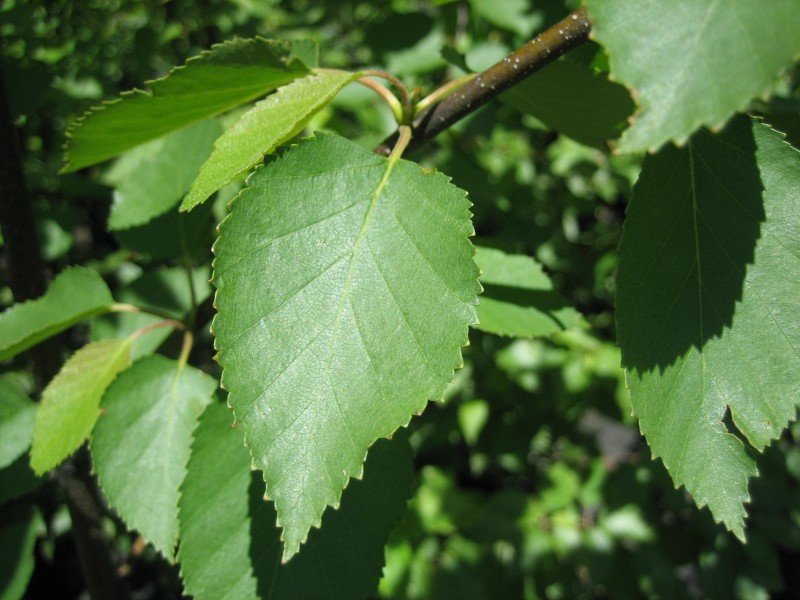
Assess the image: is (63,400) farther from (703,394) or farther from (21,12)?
(21,12)

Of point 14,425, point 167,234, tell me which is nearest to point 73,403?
point 14,425

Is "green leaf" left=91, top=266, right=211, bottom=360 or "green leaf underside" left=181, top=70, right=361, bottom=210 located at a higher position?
"green leaf underside" left=181, top=70, right=361, bottom=210

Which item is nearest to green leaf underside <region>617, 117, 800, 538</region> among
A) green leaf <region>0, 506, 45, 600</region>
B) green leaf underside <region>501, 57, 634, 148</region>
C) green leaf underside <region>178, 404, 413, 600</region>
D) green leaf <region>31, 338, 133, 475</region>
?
green leaf underside <region>501, 57, 634, 148</region>

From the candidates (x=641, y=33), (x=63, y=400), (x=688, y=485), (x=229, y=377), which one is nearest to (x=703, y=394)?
(x=688, y=485)

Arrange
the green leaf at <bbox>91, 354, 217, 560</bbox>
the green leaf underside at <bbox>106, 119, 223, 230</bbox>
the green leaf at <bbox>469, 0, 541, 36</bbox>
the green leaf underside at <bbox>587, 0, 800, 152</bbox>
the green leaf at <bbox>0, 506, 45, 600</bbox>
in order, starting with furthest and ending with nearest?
the green leaf at <bbox>469, 0, 541, 36</bbox>, the green leaf at <bbox>0, 506, 45, 600</bbox>, the green leaf underside at <bbox>106, 119, 223, 230</bbox>, the green leaf at <bbox>91, 354, 217, 560</bbox>, the green leaf underside at <bbox>587, 0, 800, 152</bbox>

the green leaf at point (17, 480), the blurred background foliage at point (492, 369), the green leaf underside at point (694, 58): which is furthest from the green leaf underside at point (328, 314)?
the blurred background foliage at point (492, 369)

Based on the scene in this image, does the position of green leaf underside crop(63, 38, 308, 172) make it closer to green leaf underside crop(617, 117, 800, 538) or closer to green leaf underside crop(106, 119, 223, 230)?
green leaf underside crop(106, 119, 223, 230)
